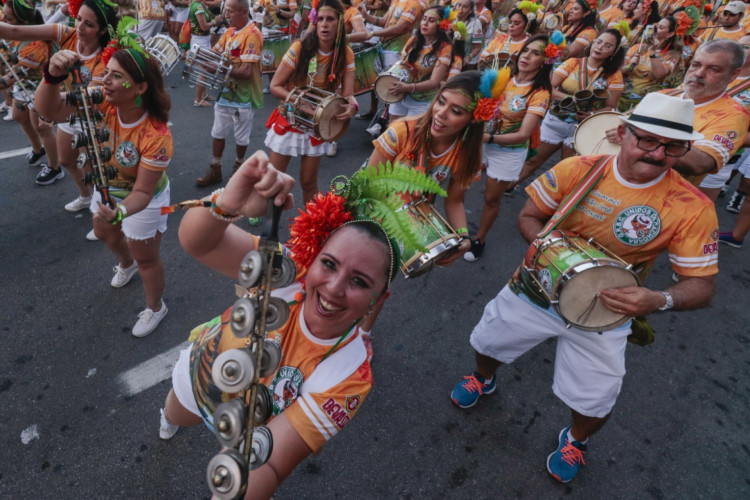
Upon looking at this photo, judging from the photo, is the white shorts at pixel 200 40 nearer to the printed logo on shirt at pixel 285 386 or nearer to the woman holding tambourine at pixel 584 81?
the woman holding tambourine at pixel 584 81

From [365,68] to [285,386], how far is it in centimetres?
595

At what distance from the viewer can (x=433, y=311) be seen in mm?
4262

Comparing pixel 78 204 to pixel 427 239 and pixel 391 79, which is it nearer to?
pixel 391 79

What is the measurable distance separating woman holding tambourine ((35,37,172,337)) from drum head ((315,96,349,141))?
1365 mm

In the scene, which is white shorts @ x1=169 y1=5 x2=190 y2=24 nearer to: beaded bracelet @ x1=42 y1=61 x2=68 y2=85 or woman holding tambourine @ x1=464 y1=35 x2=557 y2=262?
beaded bracelet @ x1=42 y1=61 x2=68 y2=85

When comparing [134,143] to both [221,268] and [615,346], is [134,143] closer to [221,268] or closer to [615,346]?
[221,268]

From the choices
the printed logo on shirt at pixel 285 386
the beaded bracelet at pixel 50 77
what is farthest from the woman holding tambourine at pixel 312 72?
the printed logo on shirt at pixel 285 386

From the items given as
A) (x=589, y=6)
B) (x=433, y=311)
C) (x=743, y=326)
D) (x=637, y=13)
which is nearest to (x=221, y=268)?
(x=433, y=311)

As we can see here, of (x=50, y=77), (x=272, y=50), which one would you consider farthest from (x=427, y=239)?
(x=272, y=50)

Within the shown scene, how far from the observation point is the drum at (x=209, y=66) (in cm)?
506

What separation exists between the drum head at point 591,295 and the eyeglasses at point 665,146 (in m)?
0.67

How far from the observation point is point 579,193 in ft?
8.37

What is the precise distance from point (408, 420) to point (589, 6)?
815 cm

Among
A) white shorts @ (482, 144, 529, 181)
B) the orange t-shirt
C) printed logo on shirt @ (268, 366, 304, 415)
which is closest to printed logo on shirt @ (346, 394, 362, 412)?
printed logo on shirt @ (268, 366, 304, 415)
